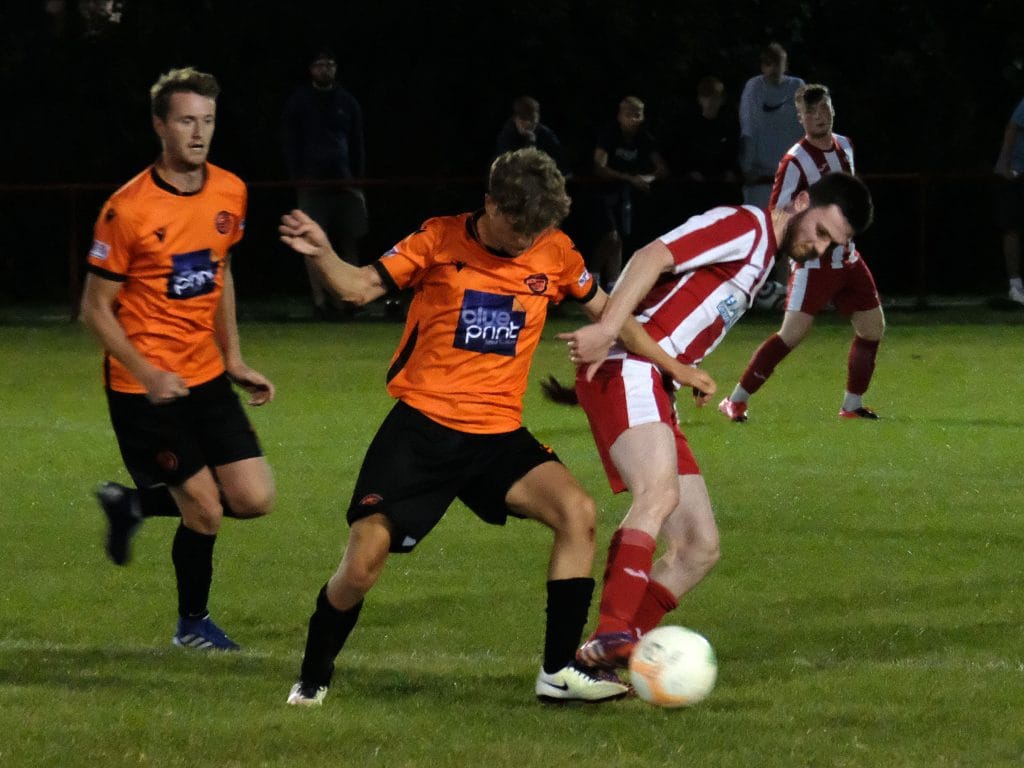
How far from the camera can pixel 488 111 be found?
23.8m

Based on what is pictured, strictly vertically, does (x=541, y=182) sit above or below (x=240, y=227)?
above

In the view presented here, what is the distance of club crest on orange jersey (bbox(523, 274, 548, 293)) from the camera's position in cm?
625

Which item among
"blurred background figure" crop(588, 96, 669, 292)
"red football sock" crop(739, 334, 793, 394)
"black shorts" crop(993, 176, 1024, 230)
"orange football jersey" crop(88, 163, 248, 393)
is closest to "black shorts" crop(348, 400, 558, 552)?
"orange football jersey" crop(88, 163, 248, 393)

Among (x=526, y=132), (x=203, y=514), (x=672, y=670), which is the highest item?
(x=672, y=670)

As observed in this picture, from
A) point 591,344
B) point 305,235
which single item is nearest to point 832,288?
point 591,344

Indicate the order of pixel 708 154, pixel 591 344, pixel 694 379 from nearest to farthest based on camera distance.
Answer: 1. pixel 591 344
2. pixel 694 379
3. pixel 708 154

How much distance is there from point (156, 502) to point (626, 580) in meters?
2.15

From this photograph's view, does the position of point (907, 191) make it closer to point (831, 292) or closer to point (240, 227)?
point (831, 292)

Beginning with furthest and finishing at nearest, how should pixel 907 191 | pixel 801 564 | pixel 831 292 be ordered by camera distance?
pixel 907 191, pixel 831 292, pixel 801 564

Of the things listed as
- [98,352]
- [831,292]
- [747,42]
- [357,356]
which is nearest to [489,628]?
[831,292]

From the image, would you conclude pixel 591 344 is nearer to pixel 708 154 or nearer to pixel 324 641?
pixel 324 641

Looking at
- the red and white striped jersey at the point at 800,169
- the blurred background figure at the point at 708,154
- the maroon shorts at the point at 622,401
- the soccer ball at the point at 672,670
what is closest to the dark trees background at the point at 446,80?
the blurred background figure at the point at 708,154

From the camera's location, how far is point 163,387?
6770 millimetres

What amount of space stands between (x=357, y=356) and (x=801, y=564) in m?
8.22
